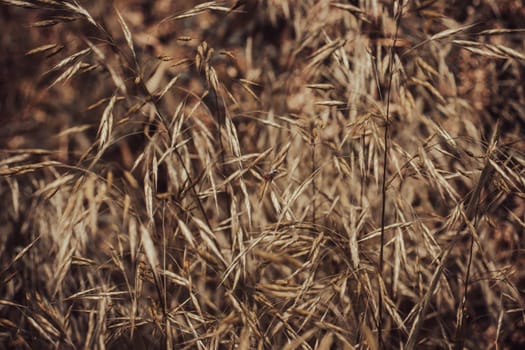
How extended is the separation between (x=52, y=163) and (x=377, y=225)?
30.2 inches

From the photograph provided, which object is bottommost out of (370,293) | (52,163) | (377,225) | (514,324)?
(514,324)

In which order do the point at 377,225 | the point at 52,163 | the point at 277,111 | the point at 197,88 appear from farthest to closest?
1. the point at 197,88
2. the point at 277,111
3. the point at 377,225
4. the point at 52,163

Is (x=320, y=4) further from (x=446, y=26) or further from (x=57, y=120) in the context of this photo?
(x=57, y=120)

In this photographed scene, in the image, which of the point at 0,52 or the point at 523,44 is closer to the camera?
the point at 523,44

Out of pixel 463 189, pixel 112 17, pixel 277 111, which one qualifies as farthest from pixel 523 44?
pixel 112 17

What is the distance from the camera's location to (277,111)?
69.9 inches

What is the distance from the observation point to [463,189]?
1.84 meters

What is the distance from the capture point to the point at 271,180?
1.09 meters

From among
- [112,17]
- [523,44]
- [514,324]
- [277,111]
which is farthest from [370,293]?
[112,17]

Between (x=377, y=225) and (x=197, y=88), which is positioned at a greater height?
(x=197, y=88)

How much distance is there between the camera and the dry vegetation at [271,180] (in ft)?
3.47

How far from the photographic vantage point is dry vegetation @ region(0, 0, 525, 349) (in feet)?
3.47

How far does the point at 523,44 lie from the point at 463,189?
0.48 metres

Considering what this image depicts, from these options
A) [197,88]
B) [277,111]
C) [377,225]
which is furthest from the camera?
[197,88]
